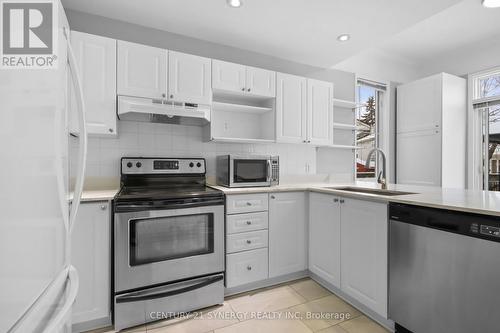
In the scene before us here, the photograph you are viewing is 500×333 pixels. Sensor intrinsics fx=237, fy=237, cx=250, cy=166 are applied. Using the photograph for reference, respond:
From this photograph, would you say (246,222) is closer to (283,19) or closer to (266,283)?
(266,283)

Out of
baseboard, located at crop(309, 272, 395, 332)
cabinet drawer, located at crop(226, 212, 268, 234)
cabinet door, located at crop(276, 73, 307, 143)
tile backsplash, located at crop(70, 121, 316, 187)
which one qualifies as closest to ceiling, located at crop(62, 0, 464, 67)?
cabinet door, located at crop(276, 73, 307, 143)

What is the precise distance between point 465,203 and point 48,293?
192 centimetres

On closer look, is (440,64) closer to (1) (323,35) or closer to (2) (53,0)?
(1) (323,35)

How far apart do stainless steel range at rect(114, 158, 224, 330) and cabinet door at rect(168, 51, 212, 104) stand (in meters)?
0.88

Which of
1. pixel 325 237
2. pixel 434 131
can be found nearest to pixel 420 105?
pixel 434 131

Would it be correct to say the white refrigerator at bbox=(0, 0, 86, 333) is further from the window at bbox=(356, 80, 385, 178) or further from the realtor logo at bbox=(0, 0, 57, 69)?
the window at bbox=(356, 80, 385, 178)

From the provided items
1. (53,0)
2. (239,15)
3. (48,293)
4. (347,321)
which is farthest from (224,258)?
(239,15)

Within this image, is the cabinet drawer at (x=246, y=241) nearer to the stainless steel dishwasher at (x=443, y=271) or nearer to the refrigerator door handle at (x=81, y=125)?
the stainless steel dishwasher at (x=443, y=271)

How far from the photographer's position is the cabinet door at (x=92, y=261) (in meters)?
1.61

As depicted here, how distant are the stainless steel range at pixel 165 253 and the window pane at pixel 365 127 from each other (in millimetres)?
2638

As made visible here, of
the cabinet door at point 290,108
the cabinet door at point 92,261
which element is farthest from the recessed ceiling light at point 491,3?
the cabinet door at point 92,261

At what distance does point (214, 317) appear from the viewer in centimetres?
184

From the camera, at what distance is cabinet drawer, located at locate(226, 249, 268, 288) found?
208cm

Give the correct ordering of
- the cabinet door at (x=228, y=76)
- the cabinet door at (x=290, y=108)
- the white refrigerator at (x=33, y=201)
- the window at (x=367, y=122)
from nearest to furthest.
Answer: the white refrigerator at (x=33, y=201) → the cabinet door at (x=228, y=76) → the cabinet door at (x=290, y=108) → the window at (x=367, y=122)
